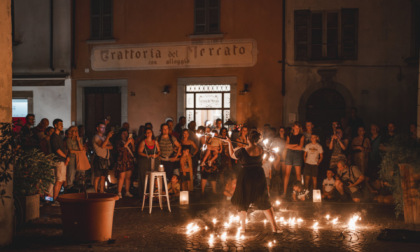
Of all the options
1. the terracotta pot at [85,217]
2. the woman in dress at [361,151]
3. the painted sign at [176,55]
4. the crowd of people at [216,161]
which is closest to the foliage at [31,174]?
the terracotta pot at [85,217]

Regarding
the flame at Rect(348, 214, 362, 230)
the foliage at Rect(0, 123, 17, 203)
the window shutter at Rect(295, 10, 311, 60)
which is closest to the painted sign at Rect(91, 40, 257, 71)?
the window shutter at Rect(295, 10, 311, 60)

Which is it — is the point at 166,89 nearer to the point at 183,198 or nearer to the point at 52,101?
the point at 52,101

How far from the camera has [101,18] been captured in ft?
59.4

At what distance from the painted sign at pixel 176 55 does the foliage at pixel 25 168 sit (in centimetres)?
890

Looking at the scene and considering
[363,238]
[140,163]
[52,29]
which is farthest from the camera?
[52,29]

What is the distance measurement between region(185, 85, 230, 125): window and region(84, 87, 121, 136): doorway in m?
2.77

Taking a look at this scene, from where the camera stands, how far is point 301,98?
1647 cm

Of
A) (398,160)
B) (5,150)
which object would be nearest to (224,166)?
(398,160)

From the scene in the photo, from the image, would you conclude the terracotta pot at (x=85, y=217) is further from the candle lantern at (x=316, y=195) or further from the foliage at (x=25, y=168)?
the candle lantern at (x=316, y=195)

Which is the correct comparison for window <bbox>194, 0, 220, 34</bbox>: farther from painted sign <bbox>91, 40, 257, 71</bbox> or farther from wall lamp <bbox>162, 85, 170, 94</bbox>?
wall lamp <bbox>162, 85, 170, 94</bbox>

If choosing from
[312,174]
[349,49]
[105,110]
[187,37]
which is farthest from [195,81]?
[312,174]

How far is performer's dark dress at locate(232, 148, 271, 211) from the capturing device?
814cm

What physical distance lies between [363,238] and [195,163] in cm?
631

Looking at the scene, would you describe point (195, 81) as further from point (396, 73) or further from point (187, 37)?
point (396, 73)
